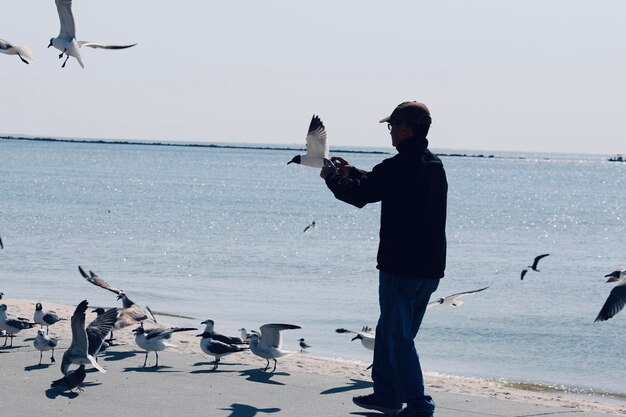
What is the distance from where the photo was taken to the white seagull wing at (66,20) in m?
11.8

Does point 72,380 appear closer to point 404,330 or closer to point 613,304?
point 404,330

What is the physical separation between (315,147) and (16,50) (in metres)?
3.75

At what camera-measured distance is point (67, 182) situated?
107m

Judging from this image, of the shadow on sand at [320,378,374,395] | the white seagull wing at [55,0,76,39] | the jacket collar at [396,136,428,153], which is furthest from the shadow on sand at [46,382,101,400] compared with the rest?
the white seagull wing at [55,0,76,39]

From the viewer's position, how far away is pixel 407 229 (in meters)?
7.58

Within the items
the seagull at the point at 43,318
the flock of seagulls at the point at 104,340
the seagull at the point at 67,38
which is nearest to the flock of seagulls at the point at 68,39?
the seagull at the point at 67,38

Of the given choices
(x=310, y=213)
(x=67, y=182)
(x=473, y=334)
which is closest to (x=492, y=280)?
(x=473, y=334)

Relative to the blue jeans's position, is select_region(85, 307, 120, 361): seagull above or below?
below

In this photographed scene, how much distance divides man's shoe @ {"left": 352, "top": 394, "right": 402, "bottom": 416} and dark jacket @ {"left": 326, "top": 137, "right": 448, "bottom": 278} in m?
1.02

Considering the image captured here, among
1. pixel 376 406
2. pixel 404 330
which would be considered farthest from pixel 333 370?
pixel 404 330

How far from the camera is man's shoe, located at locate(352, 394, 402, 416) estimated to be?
26.0 feet

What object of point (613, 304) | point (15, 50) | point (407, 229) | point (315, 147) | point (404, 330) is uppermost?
point (15, 50)

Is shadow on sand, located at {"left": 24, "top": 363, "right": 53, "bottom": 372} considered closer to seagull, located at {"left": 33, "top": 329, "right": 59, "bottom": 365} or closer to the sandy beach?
the sandy beach

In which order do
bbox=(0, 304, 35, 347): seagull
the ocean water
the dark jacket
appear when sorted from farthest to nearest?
the ocean water → bbox=(0, 304, 35, 347): seagull → the dark jacket
